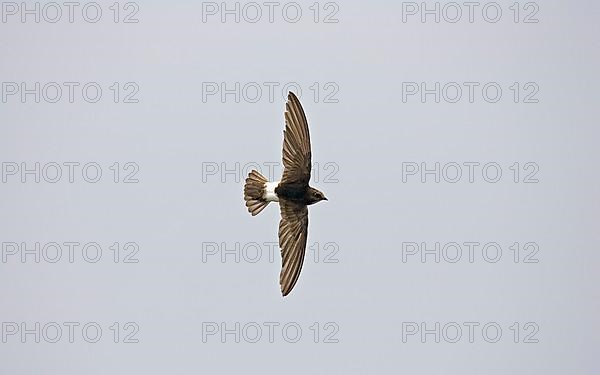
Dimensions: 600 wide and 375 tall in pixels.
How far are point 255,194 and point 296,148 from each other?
0.71 metres

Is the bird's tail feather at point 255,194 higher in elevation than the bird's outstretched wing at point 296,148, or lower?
lower

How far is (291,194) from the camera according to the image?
14.7 meters

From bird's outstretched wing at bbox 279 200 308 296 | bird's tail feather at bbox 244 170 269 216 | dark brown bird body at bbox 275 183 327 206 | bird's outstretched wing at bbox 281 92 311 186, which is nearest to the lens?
bird's outstretched wing at bbox 281 92 311 186

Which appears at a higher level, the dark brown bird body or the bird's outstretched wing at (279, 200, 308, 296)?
the dark brown bird body

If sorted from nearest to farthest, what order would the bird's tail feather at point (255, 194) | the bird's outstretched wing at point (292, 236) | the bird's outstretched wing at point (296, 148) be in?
the bird's outstretched wing at point (296, 148) → the bird's outstretched wing at point (292, 236) → the bird's tail feather at point (255, 194)

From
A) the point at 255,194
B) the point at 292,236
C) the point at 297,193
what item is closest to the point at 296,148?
the point at 297,193

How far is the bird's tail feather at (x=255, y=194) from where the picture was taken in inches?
581

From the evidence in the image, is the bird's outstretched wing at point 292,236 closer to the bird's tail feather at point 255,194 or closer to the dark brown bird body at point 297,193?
the dark brown bird body at point 297,193

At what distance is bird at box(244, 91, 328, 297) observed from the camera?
14352 millimetres

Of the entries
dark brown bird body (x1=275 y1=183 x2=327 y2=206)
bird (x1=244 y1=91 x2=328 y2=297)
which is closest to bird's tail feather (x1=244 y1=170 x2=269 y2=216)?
bird (x1=244 y1=91 x2=328 y2=297)

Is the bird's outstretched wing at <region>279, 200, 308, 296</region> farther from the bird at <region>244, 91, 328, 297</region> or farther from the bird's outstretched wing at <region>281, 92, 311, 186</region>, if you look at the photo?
the bird's outstretched wing at <region>281, 92, 311, 186</region>

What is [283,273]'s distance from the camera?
563 inches

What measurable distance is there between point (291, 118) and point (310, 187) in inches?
33.5

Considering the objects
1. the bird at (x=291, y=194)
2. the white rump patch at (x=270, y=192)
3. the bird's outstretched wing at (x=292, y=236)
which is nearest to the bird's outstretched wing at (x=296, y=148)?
the bird at (x=291, y=194)
